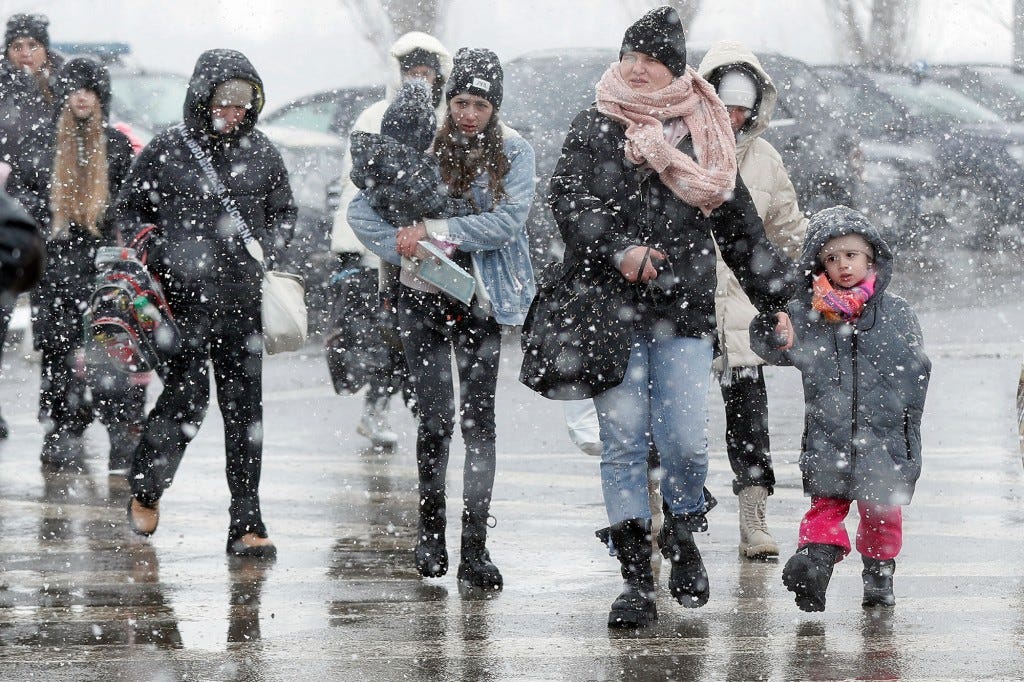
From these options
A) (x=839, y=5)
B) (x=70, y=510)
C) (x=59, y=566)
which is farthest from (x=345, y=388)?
(x=839, y=5)

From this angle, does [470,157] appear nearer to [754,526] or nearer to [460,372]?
[460,372]

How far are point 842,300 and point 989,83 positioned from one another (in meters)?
15.3

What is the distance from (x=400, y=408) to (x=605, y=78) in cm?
489

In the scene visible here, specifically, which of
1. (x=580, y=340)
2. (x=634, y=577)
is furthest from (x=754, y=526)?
(x=580, y=340)

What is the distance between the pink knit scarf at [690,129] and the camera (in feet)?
19.0

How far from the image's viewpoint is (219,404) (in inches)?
281

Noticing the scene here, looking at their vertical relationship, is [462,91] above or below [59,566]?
above

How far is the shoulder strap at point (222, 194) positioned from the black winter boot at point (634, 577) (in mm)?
1834

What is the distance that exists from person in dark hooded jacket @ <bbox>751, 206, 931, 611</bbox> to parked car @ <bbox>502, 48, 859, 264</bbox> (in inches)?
311

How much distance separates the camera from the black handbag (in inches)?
230

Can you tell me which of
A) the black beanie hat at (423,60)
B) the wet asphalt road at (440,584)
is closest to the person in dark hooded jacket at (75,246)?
the wet asphalt road at (440,584)

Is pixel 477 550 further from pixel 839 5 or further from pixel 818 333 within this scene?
pixel 839 5

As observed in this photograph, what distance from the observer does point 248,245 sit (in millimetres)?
7027

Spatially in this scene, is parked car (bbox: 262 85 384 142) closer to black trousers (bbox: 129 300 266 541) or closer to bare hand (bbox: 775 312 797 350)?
black trousers (bbox: 129 300 266 541)
